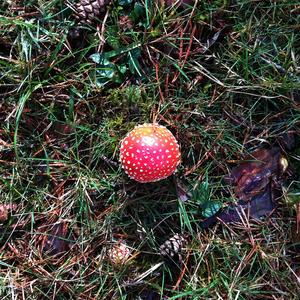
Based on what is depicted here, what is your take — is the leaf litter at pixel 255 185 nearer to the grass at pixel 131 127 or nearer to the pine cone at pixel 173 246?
the grass at pixel 131 127

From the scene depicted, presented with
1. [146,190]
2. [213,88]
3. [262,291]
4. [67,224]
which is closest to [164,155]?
[146,190]

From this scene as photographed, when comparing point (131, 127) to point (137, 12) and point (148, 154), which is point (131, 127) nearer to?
point (148, 154)

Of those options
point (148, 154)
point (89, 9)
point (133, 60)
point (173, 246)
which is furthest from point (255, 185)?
point (89, 9)

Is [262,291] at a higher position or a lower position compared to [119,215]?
lower

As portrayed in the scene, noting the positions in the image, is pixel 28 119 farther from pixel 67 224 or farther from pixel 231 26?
pixel 231 26

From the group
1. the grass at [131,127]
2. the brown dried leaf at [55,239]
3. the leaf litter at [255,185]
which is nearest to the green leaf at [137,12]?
the grass at [131,127]

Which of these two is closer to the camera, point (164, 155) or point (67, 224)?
point (164, 155)

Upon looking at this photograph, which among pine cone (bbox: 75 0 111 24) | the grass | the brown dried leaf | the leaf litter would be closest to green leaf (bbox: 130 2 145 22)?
the grass
